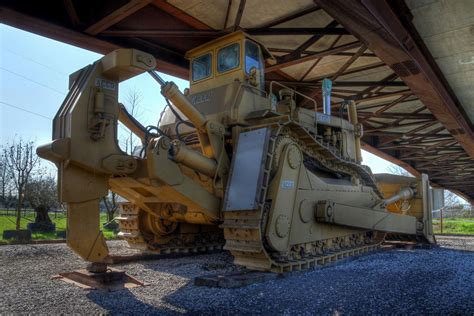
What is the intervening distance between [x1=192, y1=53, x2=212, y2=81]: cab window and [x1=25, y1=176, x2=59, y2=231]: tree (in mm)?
9507

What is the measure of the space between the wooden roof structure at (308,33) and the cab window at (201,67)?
0.67 metres

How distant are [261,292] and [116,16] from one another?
5.57 metres

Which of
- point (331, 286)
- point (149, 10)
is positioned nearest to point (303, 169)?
point (331, 286)

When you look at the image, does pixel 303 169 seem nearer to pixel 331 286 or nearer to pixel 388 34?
pixel 331 286

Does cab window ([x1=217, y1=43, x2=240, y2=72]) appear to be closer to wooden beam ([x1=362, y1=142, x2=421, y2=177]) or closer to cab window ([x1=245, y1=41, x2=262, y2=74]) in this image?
cab window ([x1=245, y1=41, x2=262, y2=74])

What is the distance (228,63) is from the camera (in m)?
7.82

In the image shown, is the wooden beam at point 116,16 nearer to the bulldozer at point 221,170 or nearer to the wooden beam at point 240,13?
the bulldozer at point 221,170

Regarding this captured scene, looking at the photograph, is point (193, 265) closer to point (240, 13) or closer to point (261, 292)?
point (261, 292)

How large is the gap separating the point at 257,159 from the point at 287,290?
6.62 feet

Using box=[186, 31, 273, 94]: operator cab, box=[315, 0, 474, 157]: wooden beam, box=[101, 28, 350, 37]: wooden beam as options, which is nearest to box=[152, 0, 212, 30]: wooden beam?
box=[101, 28, 350, 37]: wooden beam

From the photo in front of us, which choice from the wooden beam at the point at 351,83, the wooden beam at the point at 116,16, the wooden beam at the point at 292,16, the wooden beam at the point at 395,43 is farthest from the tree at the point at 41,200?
A: the wooden beam at the point at 395,43

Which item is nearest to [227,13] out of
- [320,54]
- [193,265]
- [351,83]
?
[320,54]

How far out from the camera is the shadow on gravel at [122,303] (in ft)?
14.0

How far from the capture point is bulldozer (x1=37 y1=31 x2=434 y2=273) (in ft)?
16.7
